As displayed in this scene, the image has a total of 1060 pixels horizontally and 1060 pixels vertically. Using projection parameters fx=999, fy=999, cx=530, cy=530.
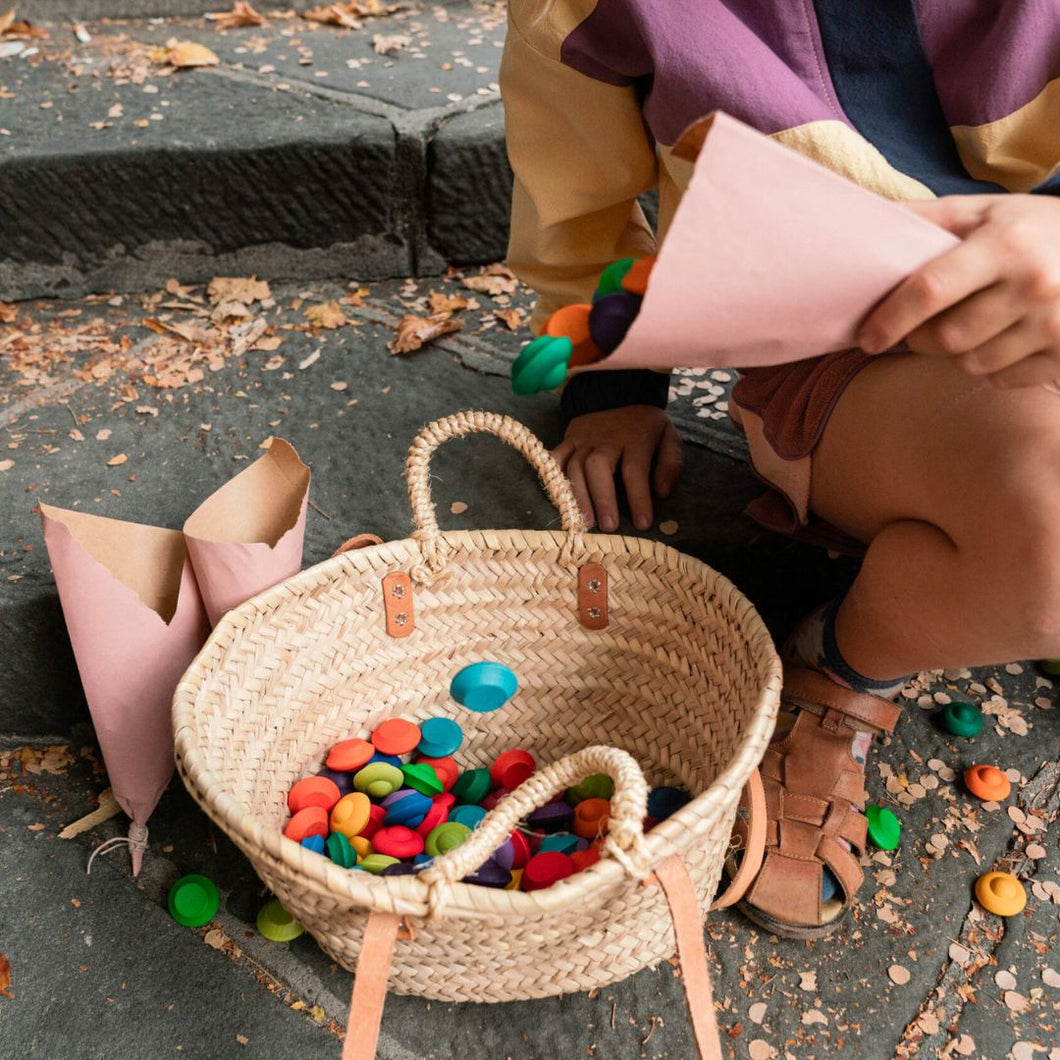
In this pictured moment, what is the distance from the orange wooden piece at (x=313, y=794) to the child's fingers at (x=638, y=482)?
443mm

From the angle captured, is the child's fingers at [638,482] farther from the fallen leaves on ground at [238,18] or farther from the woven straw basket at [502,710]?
the fallen leaves on ground at [238,18]

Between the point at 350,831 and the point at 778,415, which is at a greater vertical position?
the point at 778,415

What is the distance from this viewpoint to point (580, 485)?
1.15 m

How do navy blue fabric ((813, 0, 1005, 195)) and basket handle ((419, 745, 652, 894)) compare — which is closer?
basket handle ((419, 745, 652, 894))

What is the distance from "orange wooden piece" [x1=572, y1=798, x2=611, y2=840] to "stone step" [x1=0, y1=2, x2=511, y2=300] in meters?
0.97

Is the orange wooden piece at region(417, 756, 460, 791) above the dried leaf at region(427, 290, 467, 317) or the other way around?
the other way around

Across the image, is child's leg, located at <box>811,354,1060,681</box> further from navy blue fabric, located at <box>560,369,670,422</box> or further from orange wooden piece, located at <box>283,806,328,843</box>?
orange wooden piece, located at <box>283,806,328,843</box>

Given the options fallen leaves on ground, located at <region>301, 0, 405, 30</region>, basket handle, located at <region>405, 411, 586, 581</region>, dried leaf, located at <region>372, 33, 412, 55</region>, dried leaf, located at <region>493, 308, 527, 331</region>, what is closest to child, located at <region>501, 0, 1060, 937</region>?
basket handle, located at <region>405, 411, 586, 581</region>

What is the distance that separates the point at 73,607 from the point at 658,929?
57cm

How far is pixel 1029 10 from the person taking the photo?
2.67 ft

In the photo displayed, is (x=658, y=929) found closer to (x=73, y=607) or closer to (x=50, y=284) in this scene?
(x=73, y=607)

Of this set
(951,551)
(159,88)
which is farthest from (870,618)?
(159,88)

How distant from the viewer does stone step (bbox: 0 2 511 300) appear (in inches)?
58.5

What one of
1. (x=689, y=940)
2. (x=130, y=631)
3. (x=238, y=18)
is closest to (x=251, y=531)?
(x=130, y=631)
